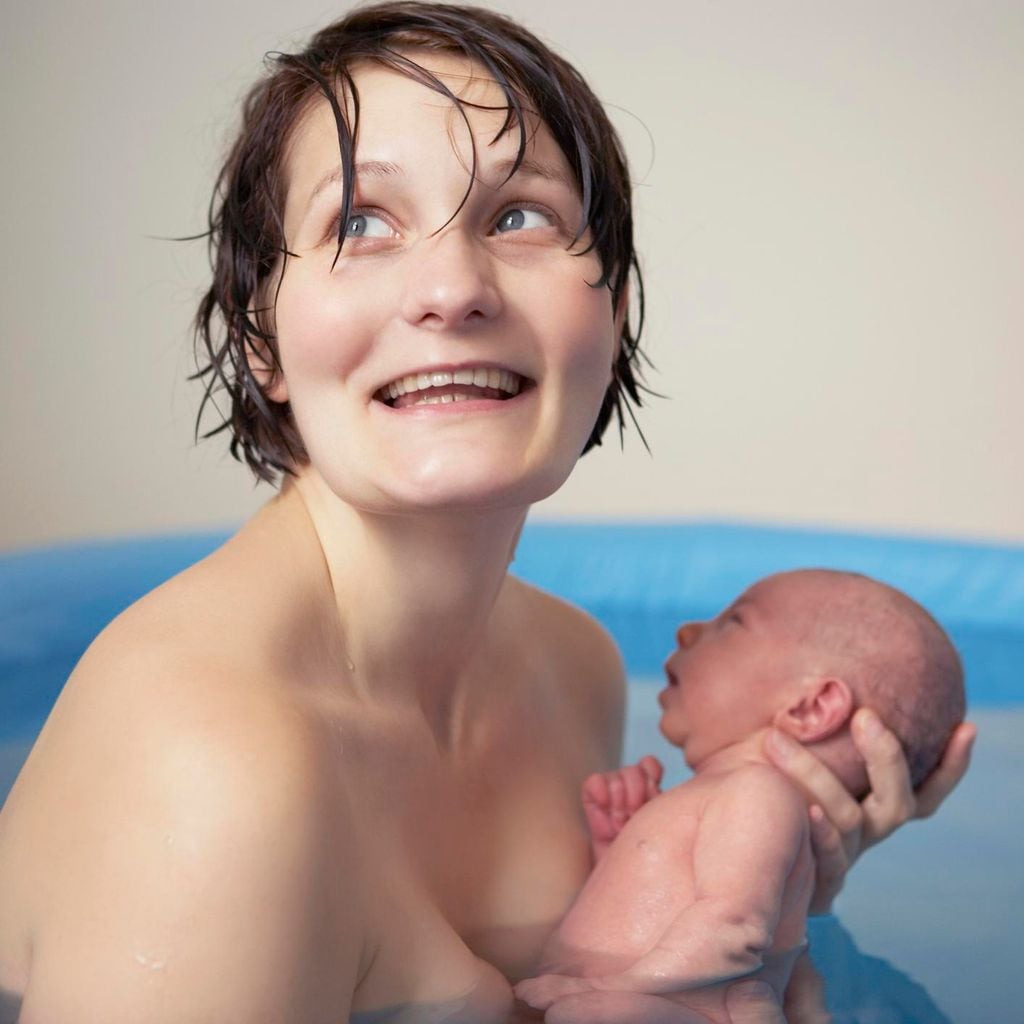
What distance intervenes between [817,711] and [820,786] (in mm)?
86

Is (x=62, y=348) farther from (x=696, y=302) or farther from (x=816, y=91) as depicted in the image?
(x=816, y=91)

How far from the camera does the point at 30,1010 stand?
1.06 m

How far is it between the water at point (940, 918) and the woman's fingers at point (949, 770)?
0.15 m

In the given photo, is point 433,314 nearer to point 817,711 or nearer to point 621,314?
point 621,314

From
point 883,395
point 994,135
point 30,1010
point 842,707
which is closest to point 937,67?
point 994,135

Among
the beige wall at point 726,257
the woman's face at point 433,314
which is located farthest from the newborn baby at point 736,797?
the beige wall at point 726,257

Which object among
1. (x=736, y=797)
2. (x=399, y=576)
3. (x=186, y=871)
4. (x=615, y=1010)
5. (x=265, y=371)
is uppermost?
(x=265, y=371)

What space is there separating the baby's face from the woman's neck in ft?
1.26

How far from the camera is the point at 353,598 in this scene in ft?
4.26

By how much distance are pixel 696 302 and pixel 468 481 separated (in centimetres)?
366

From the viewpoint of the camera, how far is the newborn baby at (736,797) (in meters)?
1.32

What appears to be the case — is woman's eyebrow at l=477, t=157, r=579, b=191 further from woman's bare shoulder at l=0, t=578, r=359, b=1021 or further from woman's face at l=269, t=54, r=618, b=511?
woman's bare shoulder at l=0, t=578, r=359, b=1021

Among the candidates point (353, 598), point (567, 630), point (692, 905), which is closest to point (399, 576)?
point (353, 598)

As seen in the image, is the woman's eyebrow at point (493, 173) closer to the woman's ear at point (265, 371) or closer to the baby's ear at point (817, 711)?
the woman's ear at point (265, 371)
